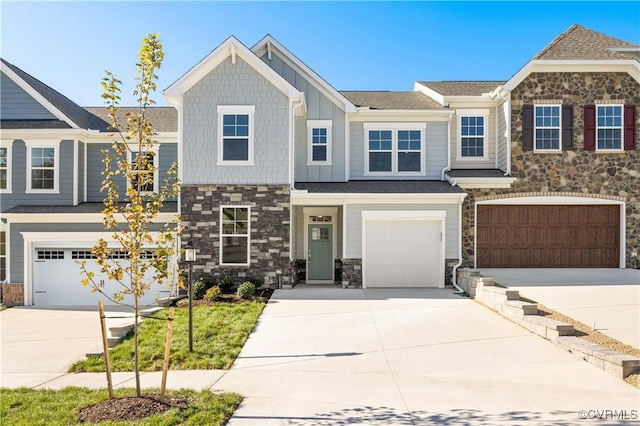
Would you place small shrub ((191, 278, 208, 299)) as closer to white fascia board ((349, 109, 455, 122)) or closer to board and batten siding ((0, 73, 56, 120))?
white fascia board ((349, 109, 455, 122))

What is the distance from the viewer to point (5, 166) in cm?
1642

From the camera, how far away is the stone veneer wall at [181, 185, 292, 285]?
1469 centimetres

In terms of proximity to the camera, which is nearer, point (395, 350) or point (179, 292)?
point (395, 350)

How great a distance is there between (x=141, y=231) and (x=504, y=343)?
6.64 metres

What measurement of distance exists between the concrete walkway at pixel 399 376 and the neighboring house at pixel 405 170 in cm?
412

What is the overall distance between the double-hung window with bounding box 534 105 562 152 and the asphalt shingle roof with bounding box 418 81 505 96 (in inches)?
91.6

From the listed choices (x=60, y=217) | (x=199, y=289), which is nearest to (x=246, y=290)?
(x=199, y=289)

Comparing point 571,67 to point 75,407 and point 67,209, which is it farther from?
point 67,209

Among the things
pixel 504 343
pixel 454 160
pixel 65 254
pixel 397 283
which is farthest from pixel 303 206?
pixel 504 343

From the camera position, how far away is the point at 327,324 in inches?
408

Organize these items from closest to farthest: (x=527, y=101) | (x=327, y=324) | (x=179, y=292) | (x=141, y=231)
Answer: (x=141, y=231), (x=327, y=324), (x=179, y=292), (x=527, y=101)

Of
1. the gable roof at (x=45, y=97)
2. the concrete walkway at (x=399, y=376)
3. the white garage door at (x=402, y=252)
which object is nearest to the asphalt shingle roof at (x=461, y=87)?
the white garage door at (x=402, y=252)

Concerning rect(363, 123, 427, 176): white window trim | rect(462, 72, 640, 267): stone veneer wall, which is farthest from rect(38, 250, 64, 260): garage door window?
rect(462, 72, 640, 267): stone veneer wall

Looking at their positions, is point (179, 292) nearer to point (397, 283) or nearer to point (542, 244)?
point (397, 283)
